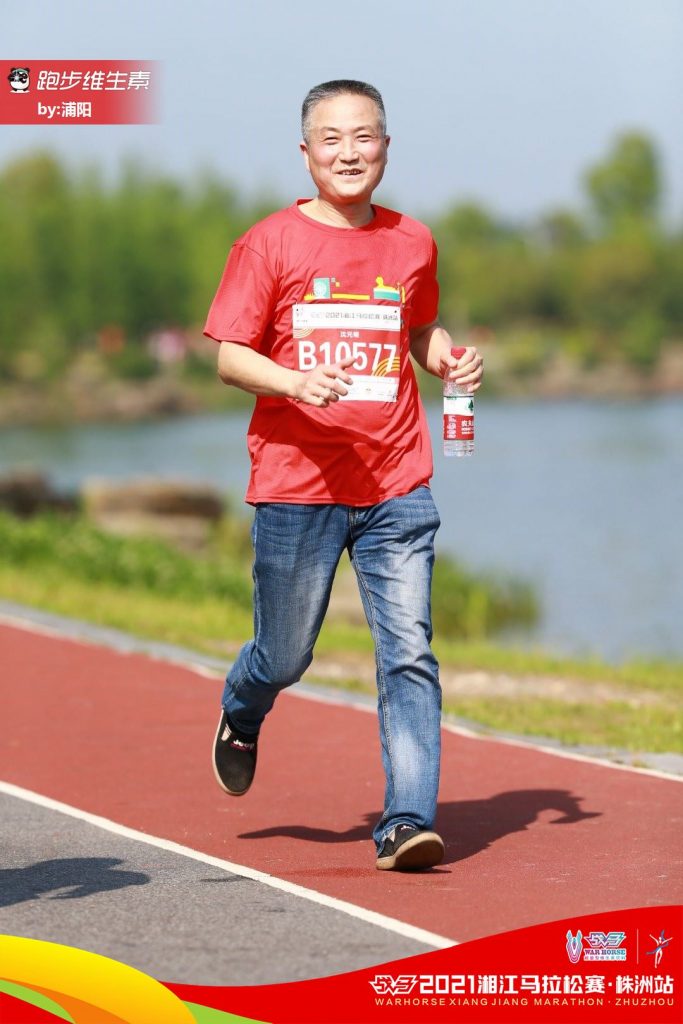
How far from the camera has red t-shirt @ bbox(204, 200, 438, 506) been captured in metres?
5.91

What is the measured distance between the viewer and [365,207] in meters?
6.03

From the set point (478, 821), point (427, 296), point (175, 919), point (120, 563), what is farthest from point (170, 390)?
point (175, 919)

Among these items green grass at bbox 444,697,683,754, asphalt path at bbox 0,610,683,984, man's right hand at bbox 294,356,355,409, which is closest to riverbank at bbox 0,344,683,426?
green grass at bbox 444,697,683,754

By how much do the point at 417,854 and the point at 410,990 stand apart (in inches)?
52.6

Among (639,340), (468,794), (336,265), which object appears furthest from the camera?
(639,340)

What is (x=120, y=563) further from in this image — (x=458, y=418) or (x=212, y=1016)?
(x=212, y=1016)

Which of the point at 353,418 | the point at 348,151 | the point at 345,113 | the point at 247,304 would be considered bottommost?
the point at 353,418

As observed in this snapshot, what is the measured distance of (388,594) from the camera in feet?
19.9

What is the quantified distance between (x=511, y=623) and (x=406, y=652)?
16.2 meters

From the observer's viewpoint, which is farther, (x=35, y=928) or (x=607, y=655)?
(x=607, y=655)

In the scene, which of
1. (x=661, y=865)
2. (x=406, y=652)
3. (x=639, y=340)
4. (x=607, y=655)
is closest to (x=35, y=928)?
(x=406, y=652)

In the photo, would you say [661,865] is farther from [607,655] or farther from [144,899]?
[607,655]

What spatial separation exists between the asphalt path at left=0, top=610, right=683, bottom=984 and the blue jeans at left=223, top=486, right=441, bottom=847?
33cm

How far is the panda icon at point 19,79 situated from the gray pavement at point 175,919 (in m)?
4.37
